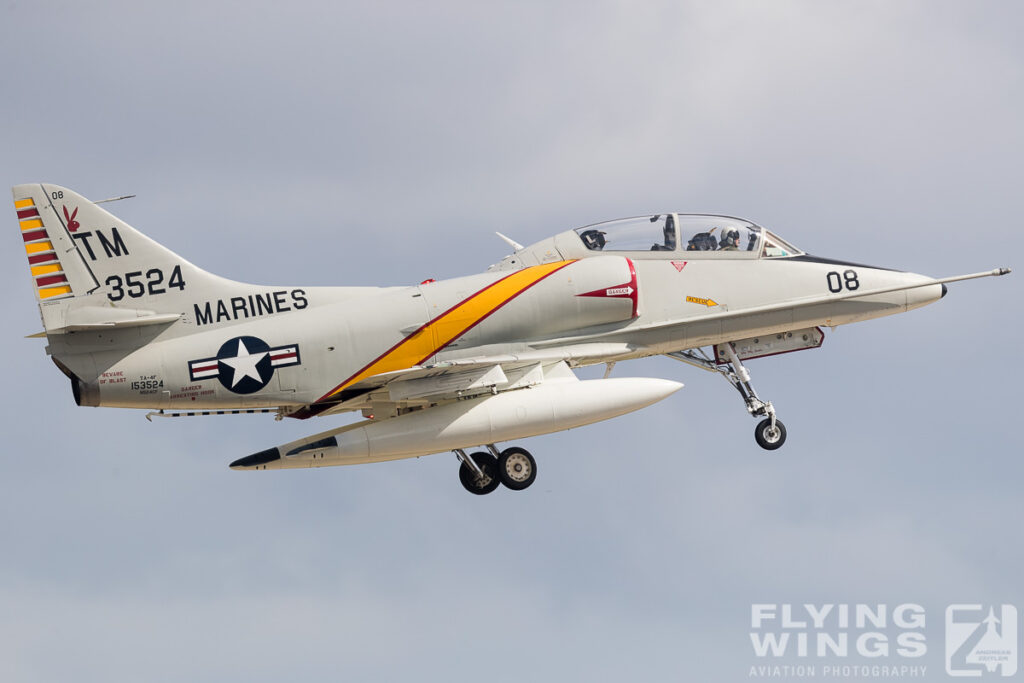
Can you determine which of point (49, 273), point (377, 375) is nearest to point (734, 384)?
point (377, 375)

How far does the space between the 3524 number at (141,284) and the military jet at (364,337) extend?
2 centimetres

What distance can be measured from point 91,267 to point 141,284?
891mm

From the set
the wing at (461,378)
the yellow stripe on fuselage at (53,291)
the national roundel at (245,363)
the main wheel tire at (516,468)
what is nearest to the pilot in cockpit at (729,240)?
the wing at (461,378)

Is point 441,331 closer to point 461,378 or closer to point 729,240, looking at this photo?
point 461,378

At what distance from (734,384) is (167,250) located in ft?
35.3

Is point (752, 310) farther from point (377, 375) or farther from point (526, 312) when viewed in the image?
point (377, 375)

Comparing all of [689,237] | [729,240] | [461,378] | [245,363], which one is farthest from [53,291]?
[729,240]

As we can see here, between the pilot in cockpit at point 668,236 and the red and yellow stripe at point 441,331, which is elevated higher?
the pilot in cockpit at point 668,236

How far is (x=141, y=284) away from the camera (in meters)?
27.9

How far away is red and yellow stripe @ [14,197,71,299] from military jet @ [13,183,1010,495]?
2 cm

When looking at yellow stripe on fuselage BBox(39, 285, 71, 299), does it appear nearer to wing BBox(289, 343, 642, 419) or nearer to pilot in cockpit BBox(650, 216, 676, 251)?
wing BBox(289, 343, 642, 419)

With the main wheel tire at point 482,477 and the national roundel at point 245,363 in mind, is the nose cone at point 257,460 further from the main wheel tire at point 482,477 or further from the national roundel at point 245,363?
the main wheel tire at point 482,477

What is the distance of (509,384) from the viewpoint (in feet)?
93.0

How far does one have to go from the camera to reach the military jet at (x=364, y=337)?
27.5 meters
